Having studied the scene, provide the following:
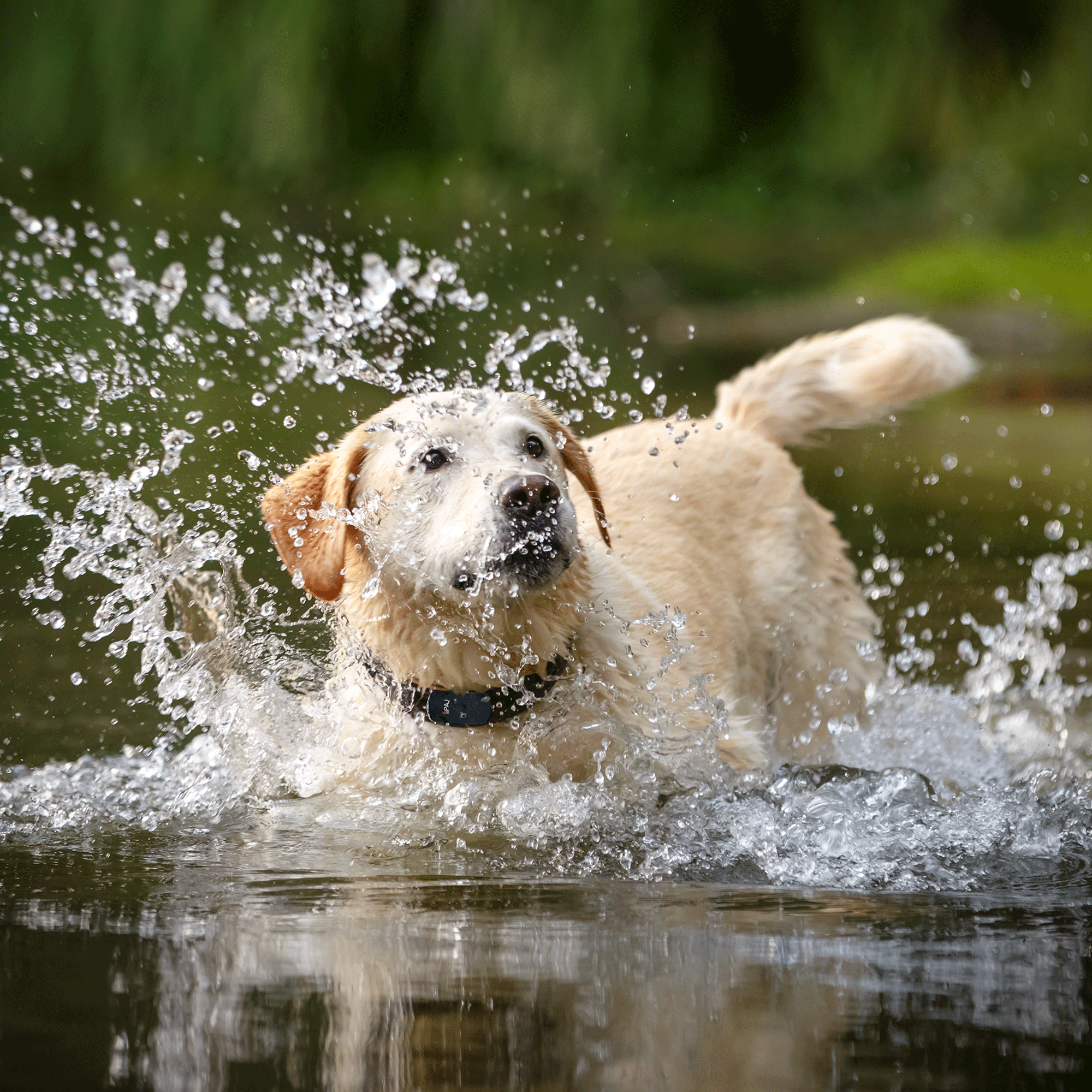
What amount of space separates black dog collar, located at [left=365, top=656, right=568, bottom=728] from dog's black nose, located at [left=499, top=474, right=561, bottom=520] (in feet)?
1.44

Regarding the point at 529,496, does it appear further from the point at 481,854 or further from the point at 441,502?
the point at 481,854

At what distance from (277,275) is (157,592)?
943cm

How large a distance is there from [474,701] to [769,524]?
4.53 feet

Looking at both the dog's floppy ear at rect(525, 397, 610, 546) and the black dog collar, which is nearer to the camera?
the black dog collar

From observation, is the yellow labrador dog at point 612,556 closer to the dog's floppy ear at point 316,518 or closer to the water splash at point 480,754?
the dog's floppy ear at point 316,518

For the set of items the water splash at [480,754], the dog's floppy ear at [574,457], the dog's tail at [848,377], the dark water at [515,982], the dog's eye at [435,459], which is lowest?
the dark water at [515,982]

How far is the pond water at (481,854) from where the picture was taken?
6.68 feet

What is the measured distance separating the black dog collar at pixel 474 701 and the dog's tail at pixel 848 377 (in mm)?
1605

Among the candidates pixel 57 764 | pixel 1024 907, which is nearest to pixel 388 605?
pixel 57 764

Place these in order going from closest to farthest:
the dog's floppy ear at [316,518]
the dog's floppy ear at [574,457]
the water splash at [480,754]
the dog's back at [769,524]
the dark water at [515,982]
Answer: the dark water at [515,982] → the water splash at [480,754] → the dog's floppy ear at [316,518] → the dog's floppy ear at [574,457] → the dog's back at [769,524]

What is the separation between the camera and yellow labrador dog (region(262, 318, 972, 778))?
329 cm

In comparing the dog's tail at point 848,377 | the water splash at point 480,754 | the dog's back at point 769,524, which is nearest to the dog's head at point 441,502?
the water splash at point 480,754

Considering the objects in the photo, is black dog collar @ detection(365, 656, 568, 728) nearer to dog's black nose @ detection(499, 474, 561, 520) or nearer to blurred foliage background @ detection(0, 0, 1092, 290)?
dog's black nose @ detection(499, 474, 561, 520)

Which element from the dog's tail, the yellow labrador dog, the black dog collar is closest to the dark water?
the black dog collar
